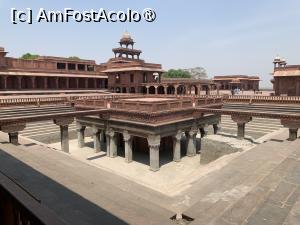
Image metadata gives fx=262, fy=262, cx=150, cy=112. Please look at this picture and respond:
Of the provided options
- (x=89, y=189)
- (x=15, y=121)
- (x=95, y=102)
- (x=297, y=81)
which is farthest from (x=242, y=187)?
(x=297, y=81)

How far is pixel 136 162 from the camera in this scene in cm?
1872

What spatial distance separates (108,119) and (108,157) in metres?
2.94

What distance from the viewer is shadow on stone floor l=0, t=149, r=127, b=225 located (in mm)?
6086

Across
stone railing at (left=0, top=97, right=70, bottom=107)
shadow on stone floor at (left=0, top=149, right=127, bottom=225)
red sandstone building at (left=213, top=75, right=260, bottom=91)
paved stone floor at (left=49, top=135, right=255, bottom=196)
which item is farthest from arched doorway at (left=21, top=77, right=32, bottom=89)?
red sandstone building at (left=213, top=75, right=260, bottom=91)

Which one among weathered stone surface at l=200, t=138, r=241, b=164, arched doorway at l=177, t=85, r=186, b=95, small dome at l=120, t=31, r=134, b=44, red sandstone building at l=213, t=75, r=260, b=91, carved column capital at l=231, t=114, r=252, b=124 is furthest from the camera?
red sandstone building at l=213, t=75, r=260, b=91

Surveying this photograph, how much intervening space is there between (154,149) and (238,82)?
155 feet

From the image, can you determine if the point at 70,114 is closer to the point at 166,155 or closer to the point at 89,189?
the point at 166,155

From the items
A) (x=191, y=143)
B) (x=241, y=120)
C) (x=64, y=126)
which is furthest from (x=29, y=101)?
(x=241, y=120)

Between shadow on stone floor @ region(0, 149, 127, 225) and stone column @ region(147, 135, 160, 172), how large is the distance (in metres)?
7.95

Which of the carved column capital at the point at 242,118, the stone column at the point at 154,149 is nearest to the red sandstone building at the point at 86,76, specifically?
the carved column capital at the point at 242,118

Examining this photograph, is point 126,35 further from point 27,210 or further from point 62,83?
point 27,210

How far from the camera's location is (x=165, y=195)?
31.8 feet

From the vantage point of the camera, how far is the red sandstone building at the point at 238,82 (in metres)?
59.4

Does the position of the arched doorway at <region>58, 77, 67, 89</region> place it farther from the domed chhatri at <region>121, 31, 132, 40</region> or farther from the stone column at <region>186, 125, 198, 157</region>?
the stone column at <region>186, 125, 198, 157</region>
